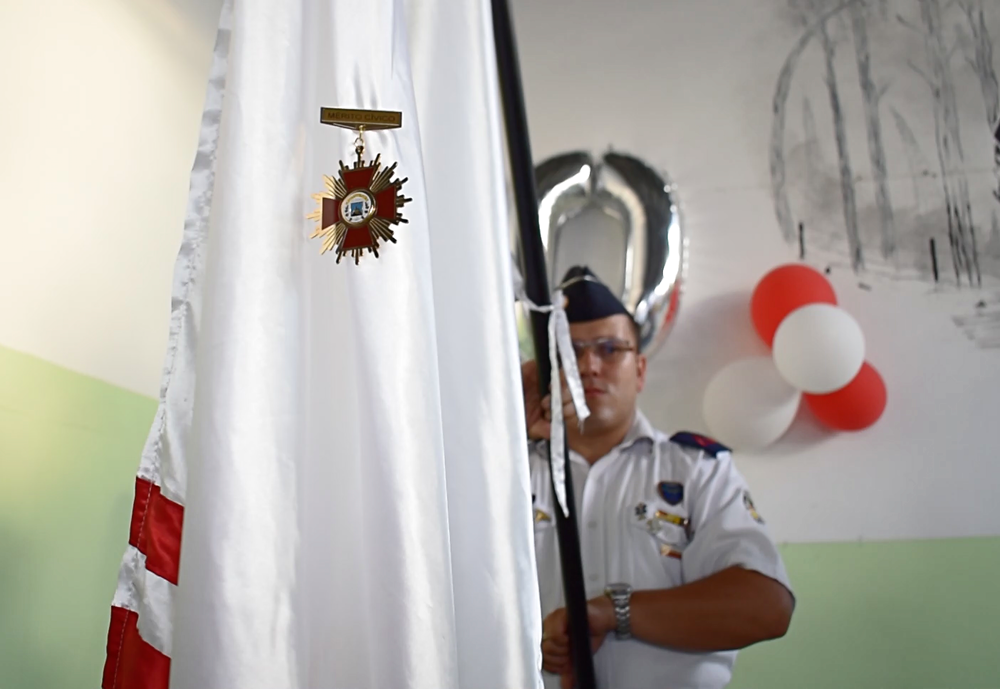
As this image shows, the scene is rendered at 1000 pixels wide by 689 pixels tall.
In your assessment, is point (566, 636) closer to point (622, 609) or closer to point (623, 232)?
point (622, 609)

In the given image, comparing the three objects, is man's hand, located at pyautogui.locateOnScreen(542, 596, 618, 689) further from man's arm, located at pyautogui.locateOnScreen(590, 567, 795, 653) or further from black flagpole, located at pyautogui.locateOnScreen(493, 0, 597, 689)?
black flagpole, located at pyautogui.locateOnScreen(493, 0, 597, 689)

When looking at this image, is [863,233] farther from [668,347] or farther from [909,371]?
[668,347]

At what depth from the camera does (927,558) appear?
2186 mm

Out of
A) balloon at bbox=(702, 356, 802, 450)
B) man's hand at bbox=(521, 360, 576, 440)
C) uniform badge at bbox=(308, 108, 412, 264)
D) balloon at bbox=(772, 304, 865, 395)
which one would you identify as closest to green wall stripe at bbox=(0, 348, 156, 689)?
uniform badge at bbox=(308, 108, 412, 264)

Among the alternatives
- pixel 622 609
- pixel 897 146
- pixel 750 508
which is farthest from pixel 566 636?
pixel 897 146

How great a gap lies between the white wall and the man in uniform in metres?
0.91

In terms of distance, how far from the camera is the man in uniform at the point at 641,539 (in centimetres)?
201

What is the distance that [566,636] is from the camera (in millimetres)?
2029

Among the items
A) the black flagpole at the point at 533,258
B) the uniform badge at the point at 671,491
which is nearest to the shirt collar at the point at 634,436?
the uniform badge at the point at 671,491

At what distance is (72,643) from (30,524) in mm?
236

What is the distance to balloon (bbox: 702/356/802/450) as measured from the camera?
7.57ft

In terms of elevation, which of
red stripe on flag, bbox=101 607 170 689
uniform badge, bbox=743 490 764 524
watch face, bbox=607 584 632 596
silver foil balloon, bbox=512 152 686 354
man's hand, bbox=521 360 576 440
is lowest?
watch face, bbox=607 584 632 596

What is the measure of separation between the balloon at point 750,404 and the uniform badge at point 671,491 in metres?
0.23

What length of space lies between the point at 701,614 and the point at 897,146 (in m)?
1.47
